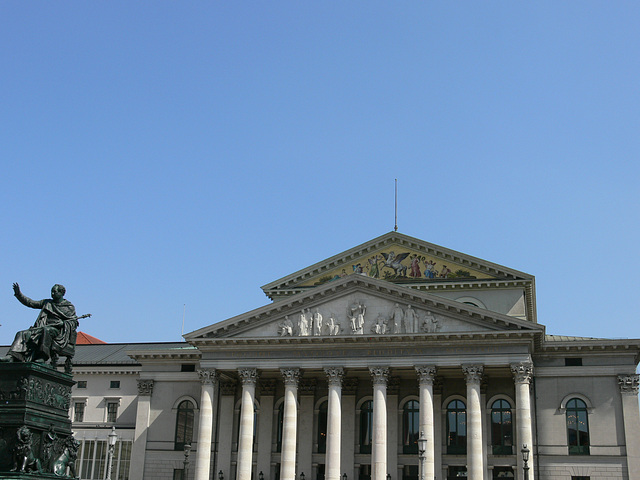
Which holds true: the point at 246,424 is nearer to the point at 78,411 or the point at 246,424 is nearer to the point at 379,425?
the point at 379,425

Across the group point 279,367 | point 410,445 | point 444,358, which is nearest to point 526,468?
point 444,358

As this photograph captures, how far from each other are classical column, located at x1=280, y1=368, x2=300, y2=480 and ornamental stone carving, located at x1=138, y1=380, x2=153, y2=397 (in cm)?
1189

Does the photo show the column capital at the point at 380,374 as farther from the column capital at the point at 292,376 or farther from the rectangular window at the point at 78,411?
the rectangular window at the point at 78,411

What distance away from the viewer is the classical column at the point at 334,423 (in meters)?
45.1

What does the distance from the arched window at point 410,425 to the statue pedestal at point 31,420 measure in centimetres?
3789

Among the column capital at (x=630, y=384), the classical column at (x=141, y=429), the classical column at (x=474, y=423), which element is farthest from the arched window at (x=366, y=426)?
the column capital at (x=630, y=384)

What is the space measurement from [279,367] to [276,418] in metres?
6.18

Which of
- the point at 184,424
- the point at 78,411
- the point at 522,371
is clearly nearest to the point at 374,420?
the point at 522,371

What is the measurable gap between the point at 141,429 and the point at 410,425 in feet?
62.0

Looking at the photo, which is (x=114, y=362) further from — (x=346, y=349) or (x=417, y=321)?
(x=417, y=321)

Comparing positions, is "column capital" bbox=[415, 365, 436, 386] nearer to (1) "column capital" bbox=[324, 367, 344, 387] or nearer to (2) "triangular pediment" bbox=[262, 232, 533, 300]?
(1) "column capital" bbox=[324, 367, 344, 387]

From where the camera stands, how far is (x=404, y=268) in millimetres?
55250

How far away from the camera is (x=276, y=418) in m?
52.6

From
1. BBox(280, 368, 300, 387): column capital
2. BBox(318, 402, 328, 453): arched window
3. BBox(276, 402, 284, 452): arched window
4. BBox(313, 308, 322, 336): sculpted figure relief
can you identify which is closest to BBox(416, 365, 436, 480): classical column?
BBox(313, 308, 322, 336): sculpted figure relief
